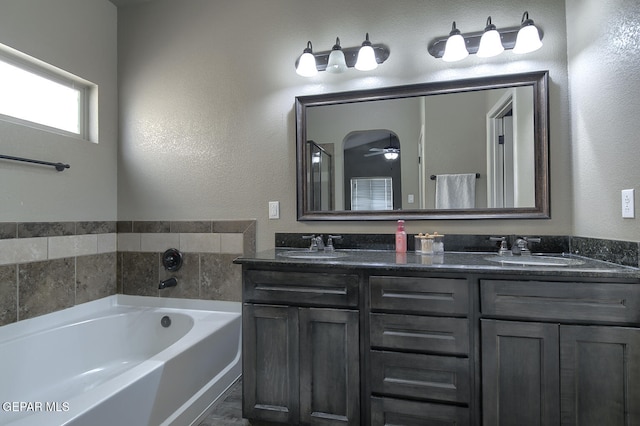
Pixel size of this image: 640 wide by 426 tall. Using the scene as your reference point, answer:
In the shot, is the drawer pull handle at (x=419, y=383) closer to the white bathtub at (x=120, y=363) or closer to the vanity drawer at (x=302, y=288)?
the vanity drawer at (x=302, y=288)

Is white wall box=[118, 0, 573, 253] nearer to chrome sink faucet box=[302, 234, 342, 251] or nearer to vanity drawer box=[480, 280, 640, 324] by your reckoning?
chrome sink faucet box=[302, 234, 342, 251]

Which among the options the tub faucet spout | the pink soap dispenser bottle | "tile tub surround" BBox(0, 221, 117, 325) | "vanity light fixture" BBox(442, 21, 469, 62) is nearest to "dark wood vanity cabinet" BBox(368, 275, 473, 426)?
the pink soap dispenser bottle

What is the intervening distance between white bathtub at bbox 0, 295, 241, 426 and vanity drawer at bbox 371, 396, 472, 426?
3.22 ft

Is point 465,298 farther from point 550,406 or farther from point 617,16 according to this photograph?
point 617,16

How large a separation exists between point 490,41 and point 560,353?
1.59 metres

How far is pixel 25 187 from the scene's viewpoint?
6.24ft

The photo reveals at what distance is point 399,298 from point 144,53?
8.55ft

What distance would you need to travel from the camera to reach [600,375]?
1.24 metres

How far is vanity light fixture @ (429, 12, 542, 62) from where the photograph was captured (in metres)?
1.74

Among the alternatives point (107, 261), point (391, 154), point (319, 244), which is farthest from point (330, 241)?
point (107, 261)

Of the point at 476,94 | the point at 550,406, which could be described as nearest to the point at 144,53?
the point at 476,94

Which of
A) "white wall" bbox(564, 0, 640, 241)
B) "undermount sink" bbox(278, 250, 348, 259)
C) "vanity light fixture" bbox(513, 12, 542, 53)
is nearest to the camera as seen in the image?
"white wall" bbox(564, 0, 640, 241)

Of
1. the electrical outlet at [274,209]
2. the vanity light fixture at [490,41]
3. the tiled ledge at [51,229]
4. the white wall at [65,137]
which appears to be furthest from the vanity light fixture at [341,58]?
the tiled ledge at [51,229]

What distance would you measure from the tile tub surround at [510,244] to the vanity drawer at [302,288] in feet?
1.82
